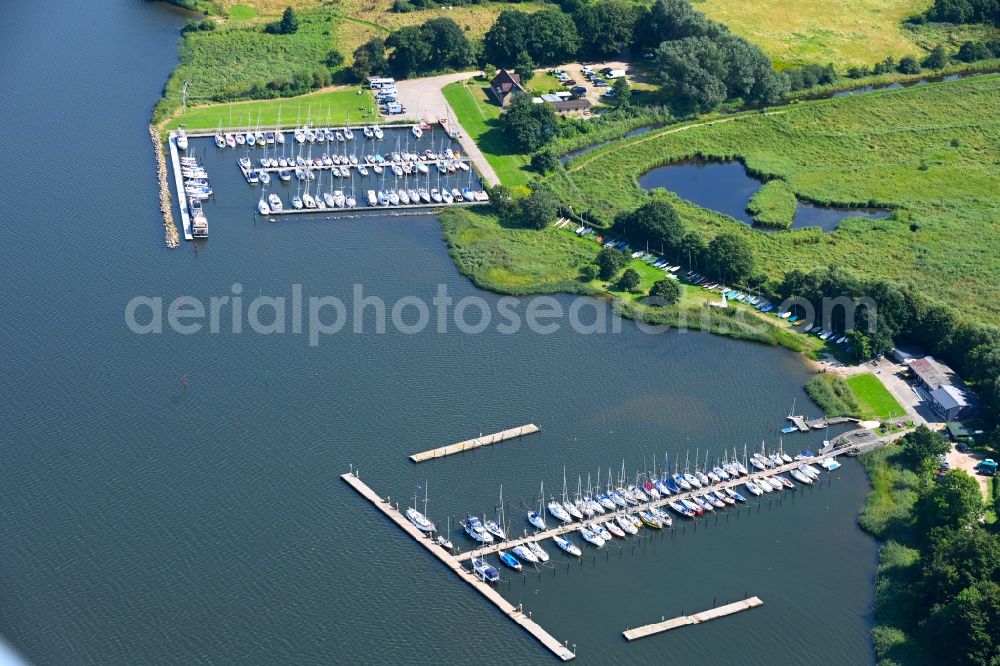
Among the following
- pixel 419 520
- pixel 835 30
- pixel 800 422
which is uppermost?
pixel 835 30

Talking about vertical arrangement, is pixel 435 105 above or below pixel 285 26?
below

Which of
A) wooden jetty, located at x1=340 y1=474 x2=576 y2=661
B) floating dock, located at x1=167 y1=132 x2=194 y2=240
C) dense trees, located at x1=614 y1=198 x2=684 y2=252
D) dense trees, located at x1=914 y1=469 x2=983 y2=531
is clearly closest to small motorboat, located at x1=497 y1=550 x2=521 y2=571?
wooden jetty, located at x1=340 y1=474 x2=576 y2=661

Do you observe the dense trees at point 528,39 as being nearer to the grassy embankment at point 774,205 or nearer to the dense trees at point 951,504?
the grassy embankment at point 774,205

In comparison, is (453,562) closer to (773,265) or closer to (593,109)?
(773,265)

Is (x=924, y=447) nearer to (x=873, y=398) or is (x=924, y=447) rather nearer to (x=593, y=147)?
(x=873, y=398)

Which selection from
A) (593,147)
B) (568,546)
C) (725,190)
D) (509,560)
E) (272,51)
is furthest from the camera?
(272,51)

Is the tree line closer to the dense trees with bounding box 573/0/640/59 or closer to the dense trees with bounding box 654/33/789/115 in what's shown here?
the dense trees with bounding box 654/33/789/115

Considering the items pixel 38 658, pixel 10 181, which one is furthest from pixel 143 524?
pixel 10 181

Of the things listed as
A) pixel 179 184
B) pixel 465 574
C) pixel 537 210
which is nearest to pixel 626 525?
pixel 465 574
